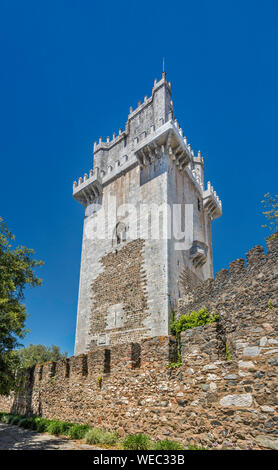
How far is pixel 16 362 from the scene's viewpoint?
13.1 m

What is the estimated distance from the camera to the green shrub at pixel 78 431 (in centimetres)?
900

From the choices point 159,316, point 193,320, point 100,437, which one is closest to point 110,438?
point 100,437

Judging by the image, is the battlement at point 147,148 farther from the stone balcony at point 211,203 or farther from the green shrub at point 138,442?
the green shrub at point 138,442

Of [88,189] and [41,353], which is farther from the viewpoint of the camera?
[41,353]

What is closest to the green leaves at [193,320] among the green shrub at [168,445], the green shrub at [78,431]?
the green shrub at [78,431]

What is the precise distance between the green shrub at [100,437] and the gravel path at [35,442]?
Result: 0.22m

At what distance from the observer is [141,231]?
1834cm

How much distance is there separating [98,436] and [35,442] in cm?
219

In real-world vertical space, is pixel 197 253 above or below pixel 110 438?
above

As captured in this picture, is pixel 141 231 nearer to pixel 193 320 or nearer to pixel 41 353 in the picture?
pixel 193 320

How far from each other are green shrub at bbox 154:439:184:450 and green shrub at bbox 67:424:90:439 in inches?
134
